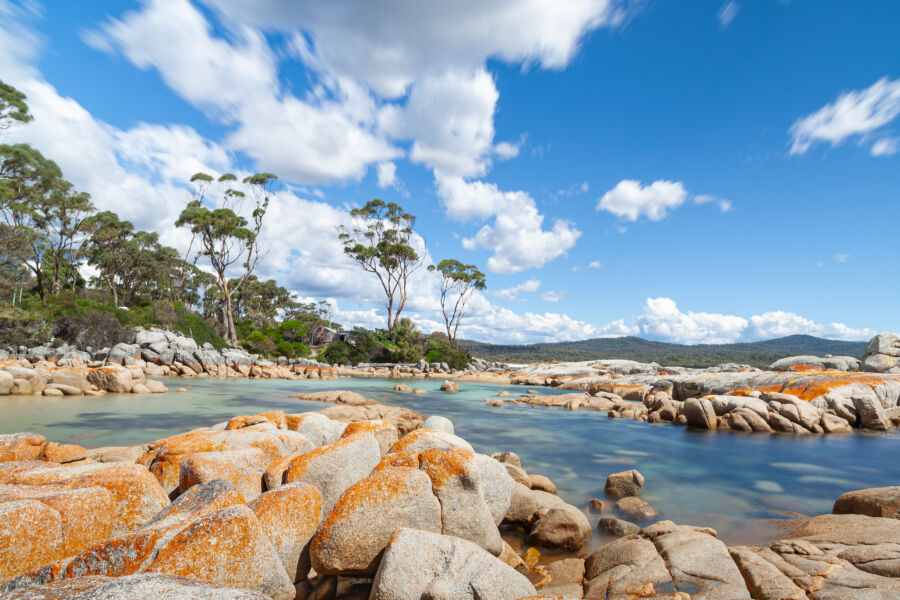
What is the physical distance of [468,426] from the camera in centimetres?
1788

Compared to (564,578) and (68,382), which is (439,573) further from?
(68,382)

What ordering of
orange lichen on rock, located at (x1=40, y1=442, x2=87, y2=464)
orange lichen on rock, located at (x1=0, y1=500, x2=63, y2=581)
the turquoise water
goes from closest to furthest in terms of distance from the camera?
orange lichen on rock, located at (x1=0, y1=500, x2=63, y2=581) → orange lichen on rock, located at (x1=40, y1=442, x2=87, y2=464) → the turquoise water

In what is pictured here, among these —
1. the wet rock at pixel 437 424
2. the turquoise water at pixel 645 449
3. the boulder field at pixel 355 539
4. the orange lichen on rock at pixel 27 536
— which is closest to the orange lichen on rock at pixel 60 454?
the boulder field at pixel 355 539

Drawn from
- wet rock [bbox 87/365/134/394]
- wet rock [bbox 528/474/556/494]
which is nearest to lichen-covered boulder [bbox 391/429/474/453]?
wet rock [bbox 528/474/556/494]

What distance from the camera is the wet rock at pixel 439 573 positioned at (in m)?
3.87

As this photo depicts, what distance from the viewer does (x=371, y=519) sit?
15.3 feet

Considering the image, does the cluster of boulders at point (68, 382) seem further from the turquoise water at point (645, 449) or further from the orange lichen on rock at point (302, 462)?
the orange lichen on rock at point (302, 462)

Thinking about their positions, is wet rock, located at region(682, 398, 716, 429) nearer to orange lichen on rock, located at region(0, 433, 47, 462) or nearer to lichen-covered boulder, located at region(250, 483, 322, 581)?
lichen-covered boulder, located at region(250, 483, 322, 581)

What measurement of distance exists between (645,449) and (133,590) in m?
15.7

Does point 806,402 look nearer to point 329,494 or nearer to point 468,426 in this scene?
point 468,426

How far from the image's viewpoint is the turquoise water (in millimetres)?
9414

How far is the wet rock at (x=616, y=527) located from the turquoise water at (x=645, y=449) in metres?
1.55

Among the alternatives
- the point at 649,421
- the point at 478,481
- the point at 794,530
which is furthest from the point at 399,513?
the point at 649,421

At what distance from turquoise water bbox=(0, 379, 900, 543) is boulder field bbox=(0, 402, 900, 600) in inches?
99.0
